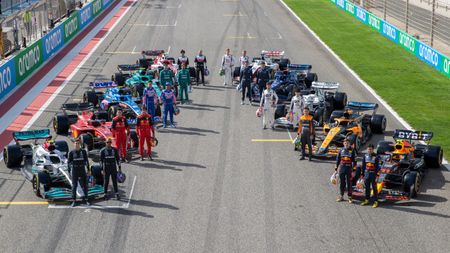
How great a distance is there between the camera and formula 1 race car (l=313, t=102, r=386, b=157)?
25.0m

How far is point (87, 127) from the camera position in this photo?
26.1 metres

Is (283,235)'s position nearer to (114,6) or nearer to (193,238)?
(193,238)

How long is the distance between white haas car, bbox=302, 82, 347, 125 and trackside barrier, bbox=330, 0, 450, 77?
848 cm

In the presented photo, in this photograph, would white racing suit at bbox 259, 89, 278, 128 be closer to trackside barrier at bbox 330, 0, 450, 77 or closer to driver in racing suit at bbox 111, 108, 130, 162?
driver in racing suit at bbox 111, 108, 130, 162

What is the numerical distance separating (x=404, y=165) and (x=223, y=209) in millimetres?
5623

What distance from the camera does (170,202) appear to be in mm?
20703

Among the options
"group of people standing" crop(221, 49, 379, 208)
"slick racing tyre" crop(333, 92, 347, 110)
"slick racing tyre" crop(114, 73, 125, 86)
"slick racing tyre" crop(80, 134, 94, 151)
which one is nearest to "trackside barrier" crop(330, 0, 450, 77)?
"slick racing tyre" crop(333, 92, 347, 110)

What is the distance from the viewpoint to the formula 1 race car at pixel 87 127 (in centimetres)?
2514

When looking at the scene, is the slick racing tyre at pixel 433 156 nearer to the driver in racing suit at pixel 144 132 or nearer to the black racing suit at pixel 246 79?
the driver in racing suit at pixel 144 132

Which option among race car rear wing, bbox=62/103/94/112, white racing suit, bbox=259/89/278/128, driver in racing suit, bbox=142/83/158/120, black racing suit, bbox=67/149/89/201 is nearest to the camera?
black racing suit, bbox=67/149/89/201

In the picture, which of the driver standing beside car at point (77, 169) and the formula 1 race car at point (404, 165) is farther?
the formula 1 race car at point (404, 165)

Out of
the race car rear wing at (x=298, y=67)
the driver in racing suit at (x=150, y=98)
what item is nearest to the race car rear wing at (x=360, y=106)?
the race car rear wing at (x=298, y=67)

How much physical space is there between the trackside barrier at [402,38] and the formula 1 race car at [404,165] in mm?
13867

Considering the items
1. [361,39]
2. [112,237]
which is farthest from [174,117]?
[361,39]
